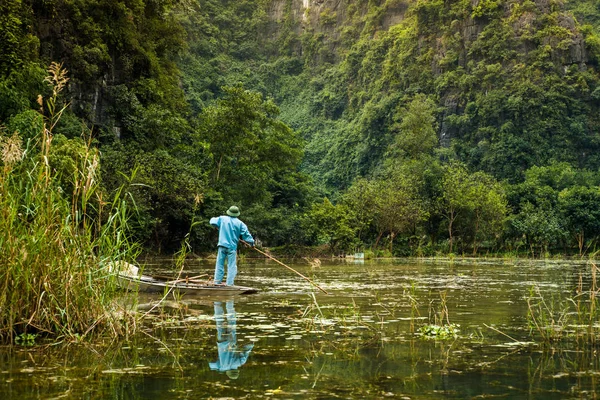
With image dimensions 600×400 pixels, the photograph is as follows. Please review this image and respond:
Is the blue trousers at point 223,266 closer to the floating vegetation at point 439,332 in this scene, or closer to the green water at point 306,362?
the green water at point 306,362

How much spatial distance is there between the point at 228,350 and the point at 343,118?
88453 mm

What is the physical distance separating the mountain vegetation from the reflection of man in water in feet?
5.11

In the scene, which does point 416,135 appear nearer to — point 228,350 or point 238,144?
point 238,144

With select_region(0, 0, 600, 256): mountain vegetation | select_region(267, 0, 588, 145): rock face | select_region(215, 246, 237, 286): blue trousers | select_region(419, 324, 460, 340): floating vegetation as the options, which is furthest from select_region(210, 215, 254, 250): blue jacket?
select_region(267, 0, 588, 145): rock face

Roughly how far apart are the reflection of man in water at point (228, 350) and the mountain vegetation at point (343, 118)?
156cm

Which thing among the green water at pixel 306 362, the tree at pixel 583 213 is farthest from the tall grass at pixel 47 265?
the tree at pixel 583 213

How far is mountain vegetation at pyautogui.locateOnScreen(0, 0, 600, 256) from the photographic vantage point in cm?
2952

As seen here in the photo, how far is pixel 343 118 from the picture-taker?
93188 mm

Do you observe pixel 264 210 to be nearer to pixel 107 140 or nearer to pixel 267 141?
pixel 267 141

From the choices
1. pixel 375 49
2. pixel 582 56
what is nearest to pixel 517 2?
pixel 582 56

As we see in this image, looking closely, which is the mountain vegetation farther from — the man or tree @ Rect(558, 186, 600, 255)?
the man

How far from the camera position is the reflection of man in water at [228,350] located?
5148 millimetres

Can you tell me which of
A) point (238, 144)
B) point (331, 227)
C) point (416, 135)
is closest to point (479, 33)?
point (416, 135)

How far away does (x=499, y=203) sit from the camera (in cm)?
4541
